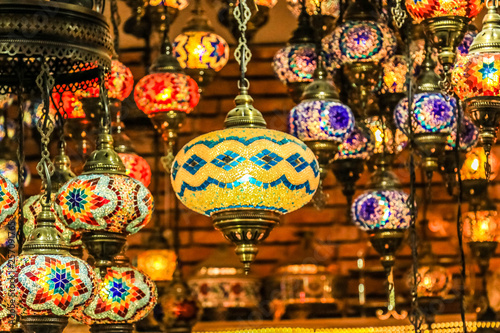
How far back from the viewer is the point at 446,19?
4.70 metres

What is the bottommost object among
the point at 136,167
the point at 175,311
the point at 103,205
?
the point at 175,311

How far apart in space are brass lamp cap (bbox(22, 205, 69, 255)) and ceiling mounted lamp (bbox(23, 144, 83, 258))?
18.0 inches

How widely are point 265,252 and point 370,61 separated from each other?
9.20ft

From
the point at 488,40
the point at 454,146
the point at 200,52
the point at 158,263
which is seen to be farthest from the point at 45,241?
the point at 158,263

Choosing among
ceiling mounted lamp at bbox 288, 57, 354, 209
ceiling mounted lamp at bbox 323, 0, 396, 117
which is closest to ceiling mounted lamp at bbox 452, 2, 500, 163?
ceiling mounted lamp at bbox 288, 57, 354, 209

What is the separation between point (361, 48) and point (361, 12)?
8.6 inches

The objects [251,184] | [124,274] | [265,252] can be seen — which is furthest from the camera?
[265,252]

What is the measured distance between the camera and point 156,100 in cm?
555

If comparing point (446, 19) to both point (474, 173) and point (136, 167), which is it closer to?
point (136, 167)

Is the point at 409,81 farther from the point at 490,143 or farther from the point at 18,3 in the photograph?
the point at 18,3

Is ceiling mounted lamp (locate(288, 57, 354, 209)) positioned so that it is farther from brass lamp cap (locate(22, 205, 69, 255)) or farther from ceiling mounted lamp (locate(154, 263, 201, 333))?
ceiling mounted lamp (locate(154, 263, 201, 333))

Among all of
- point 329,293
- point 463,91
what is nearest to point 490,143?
point 463,91

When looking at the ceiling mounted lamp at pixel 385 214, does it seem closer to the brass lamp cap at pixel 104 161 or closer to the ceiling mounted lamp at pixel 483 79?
the ceiling mounted lamp at pixel 483 79

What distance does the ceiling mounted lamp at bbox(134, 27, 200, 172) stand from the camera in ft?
18.1
